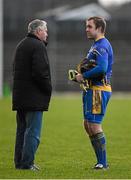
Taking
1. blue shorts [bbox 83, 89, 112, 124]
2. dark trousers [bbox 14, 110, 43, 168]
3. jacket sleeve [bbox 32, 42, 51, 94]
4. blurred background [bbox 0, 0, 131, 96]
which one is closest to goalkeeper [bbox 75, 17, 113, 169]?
blue shorts [bbox 83, 89, 112, 124]

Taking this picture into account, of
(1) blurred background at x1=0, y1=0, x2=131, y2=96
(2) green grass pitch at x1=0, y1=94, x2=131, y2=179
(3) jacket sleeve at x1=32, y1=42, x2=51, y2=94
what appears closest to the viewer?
(2) green grass pitch at x1=0, y1=94, x2=131, y2=179

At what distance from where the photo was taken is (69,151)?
13.1 meters

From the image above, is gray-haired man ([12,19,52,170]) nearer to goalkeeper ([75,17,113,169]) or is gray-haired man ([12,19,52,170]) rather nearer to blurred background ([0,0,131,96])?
goalkeeper ([75,17,113,169])

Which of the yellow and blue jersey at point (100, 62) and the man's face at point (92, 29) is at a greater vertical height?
the man's face at point (92, 29)

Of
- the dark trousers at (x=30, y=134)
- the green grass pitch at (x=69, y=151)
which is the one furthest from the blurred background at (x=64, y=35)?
the dark trousers at (x=30, y=134)

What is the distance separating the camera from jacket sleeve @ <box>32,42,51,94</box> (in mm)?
10008

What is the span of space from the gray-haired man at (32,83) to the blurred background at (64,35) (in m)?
33.6

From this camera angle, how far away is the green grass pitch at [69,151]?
983 centimetres

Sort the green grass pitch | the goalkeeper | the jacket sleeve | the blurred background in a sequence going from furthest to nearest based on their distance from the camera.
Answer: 1. the blurred background
2. the goalkeeper
3. the jacket sleeve
4. the green grass pitch

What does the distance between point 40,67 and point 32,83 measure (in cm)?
28

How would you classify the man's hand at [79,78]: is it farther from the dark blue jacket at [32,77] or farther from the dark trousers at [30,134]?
the dark trousers at [30,134]

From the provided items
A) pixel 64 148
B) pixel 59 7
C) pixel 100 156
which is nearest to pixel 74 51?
pixel 59 7

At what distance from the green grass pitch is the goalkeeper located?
0.54 m

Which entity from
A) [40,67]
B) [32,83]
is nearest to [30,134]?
[32,83]
